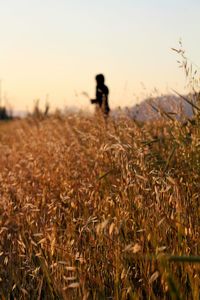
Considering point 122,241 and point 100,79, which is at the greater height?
point 100,79

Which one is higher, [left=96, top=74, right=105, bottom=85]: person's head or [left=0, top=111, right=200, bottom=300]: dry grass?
[left=96, top=74, right=105, bottom=85]: person's head

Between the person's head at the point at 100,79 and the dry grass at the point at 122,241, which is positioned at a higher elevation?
the person's head at the point at 100,79

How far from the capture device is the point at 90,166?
492cm

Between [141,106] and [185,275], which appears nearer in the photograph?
[185,275]

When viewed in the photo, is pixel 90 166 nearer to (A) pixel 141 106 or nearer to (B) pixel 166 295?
(A) pixel 141 106

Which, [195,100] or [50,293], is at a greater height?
[195,100]

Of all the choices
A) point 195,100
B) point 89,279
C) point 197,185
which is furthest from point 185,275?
point 195,100

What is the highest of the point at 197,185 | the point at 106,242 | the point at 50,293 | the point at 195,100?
the point at 195,100

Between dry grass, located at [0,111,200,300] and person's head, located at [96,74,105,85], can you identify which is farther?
person's head, located at [96,74,105,85]

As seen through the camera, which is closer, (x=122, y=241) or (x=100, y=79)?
(x=122, y=241)

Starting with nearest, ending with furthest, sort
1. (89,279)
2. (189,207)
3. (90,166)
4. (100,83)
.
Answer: (89,279) < (189,207) < (90,166) < (100,83)

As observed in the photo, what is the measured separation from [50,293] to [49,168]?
253 cm

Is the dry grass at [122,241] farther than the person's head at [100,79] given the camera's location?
No

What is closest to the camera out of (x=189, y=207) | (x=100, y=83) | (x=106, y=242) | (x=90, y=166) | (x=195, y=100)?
(x=106, y=242)
